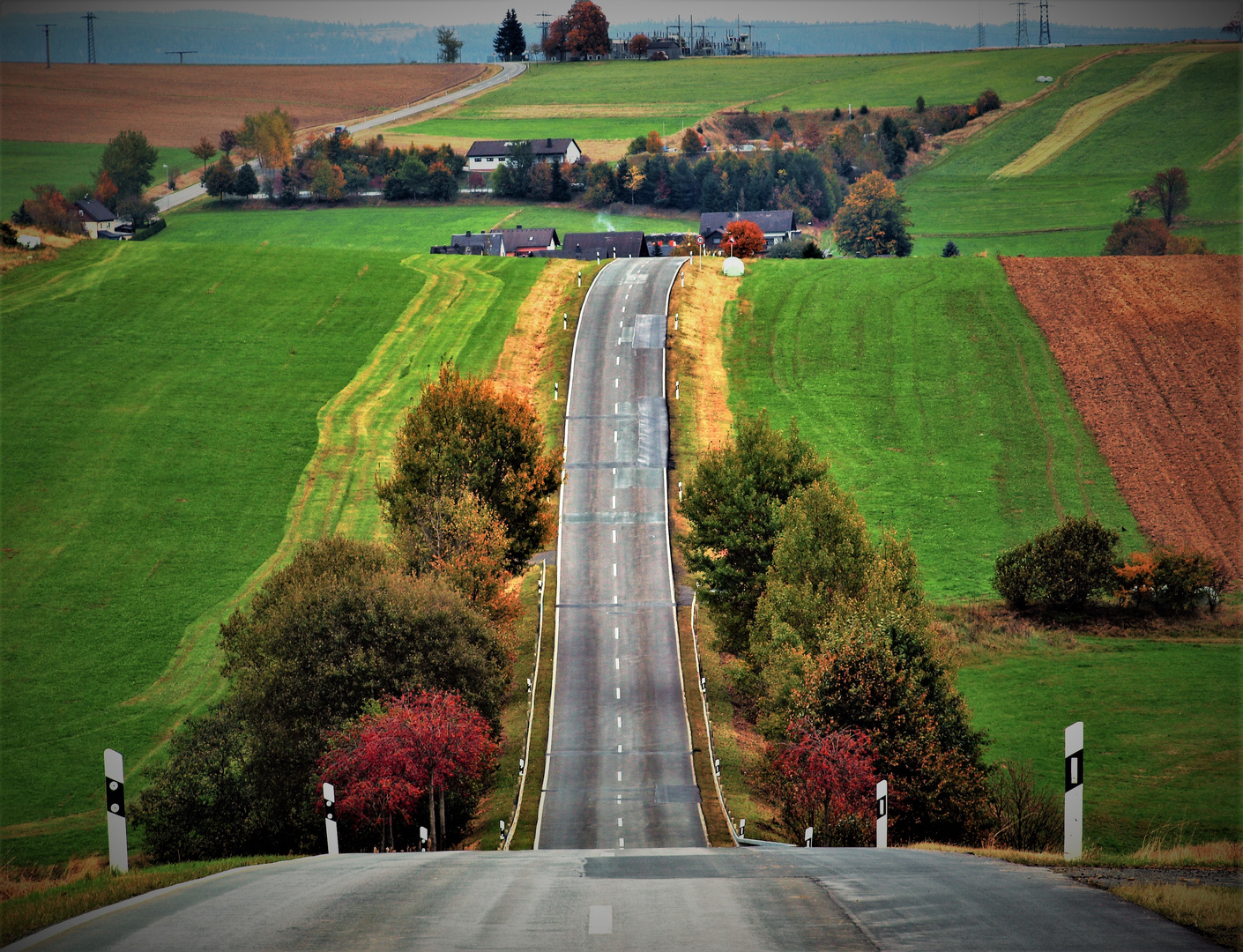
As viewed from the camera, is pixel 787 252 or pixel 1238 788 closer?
pixel 1238 788

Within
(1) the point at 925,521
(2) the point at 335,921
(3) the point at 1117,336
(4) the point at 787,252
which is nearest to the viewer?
(2) the point at 335,921

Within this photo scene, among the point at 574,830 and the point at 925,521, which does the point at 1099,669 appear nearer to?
the point at 925,521

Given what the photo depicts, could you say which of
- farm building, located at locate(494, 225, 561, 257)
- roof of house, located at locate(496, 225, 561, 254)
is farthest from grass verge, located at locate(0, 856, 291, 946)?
roof of house, located at locate(496, 225, 561, 254)

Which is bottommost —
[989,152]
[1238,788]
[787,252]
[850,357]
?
[1238,788]

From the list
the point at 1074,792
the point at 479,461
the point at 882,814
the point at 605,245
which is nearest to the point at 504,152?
the point at 605,245

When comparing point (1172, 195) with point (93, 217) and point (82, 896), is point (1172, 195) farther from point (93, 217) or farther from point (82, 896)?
point (82, 896)

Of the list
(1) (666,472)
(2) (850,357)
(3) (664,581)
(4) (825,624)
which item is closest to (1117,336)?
(2) (850,357)
